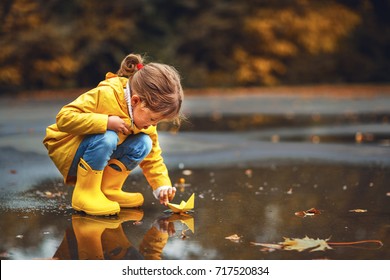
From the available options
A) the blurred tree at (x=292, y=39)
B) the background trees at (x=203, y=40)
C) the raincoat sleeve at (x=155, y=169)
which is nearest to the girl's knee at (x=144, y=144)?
the raincoat sleeve at (x=155, y=169)

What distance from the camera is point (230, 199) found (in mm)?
4754

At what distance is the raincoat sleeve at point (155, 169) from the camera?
171 inches

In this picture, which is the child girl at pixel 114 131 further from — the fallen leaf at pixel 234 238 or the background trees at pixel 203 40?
the background trees at pixel 203 40

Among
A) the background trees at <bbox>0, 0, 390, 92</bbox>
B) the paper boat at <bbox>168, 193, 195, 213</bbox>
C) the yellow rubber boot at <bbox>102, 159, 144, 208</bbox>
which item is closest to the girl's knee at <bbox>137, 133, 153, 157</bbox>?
the yellow rubber boot at <bbox>102, 159, 144, 208</bbox>

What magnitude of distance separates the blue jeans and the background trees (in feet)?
36.0

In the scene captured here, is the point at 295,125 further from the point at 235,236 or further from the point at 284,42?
the point at 284,42

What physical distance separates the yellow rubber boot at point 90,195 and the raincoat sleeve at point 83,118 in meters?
0.21

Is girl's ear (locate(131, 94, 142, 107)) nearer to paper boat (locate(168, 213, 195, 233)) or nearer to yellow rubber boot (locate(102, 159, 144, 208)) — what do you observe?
yellow rubber boot (locate(102, 159, 144, 208))

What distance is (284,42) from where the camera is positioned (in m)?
19.2

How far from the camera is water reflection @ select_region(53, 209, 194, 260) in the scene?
131 inches

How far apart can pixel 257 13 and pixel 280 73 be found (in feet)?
5.62
